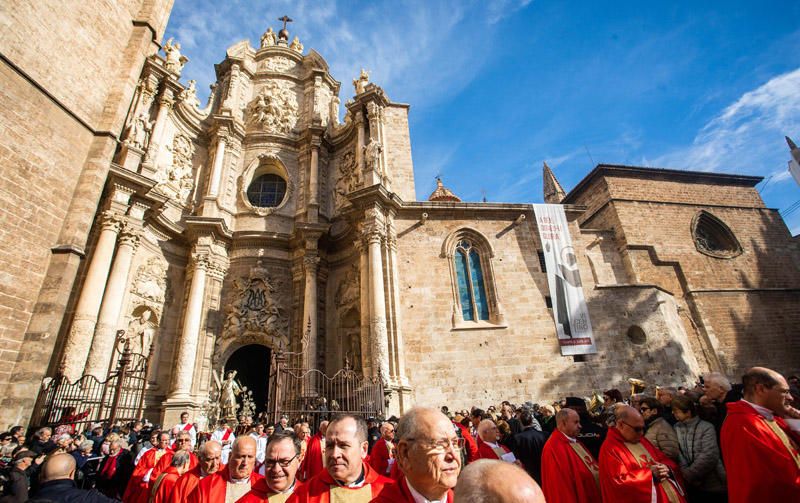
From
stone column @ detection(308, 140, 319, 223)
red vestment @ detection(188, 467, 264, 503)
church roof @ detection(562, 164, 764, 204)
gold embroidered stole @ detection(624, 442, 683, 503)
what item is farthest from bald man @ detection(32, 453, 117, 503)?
church roof @ detection(562, 164, 764, 204)

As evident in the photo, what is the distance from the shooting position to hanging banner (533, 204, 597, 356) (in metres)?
13.3

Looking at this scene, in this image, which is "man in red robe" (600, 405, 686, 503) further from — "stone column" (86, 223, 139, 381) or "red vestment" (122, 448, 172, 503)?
"stone column" (86, 223, 139, 381)

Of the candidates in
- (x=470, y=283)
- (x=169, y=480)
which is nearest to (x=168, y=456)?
(x=169, y=480)

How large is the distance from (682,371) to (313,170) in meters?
16.5

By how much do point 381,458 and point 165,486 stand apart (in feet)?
9.47

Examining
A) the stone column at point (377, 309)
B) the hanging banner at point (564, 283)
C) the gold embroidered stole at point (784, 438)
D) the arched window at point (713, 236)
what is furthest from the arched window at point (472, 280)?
the arched window at point (713, 236)

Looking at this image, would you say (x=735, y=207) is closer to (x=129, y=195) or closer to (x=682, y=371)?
(x=682, y=371)

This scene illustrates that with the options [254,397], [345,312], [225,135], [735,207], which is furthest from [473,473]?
[735,207]

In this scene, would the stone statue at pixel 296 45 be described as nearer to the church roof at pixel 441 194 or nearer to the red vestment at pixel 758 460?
the church roof at pixel 441 194

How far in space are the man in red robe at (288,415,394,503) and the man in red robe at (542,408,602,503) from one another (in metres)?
1.93

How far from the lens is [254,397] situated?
15.7m

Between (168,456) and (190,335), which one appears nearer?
(168,456)

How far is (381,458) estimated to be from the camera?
5.75 m

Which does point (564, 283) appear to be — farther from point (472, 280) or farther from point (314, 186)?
point (314, 186)
